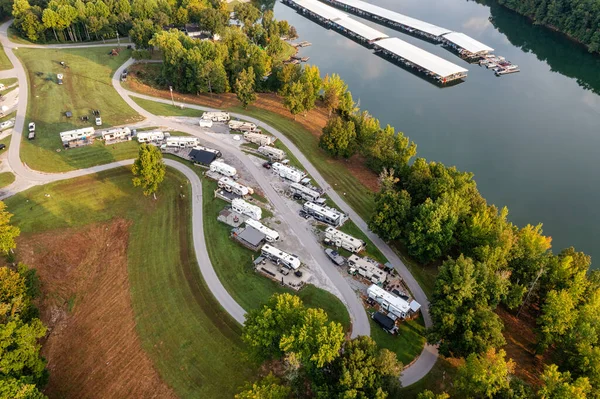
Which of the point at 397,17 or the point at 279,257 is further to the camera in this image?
the point at 397,17

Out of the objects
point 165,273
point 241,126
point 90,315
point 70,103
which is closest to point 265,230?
point 165,273

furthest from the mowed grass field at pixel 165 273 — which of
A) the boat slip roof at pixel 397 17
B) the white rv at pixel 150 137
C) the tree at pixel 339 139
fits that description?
the boat slip roof at pixel 397 17

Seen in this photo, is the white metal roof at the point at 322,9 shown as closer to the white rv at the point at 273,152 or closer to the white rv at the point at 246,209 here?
the white rv at the point at 273,152

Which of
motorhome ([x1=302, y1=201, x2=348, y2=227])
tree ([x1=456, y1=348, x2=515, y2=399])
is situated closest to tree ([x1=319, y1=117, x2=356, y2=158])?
motorhome ([x1=302, y1=201, x2=348, y2=227])

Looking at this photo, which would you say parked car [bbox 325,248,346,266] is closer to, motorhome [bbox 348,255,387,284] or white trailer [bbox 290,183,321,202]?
motorhome [bbox 348,255,387,284]

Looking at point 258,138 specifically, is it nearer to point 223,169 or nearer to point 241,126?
point 241,126

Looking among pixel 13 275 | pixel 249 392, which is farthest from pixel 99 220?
pixel 249 392
